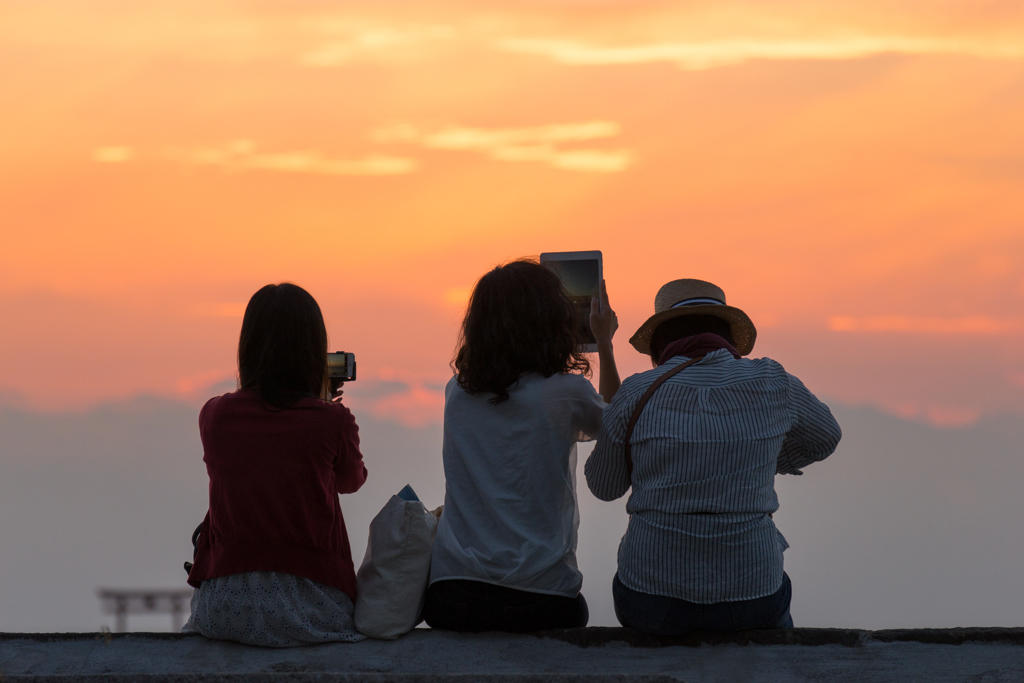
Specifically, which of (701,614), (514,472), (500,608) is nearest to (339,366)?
(514,472)

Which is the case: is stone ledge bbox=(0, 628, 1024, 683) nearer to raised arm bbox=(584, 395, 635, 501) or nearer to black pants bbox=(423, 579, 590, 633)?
black pants bbox=(423, 579, 590, 633)

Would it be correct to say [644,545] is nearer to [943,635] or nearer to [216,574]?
[943,635]

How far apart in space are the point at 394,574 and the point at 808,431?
172 cm

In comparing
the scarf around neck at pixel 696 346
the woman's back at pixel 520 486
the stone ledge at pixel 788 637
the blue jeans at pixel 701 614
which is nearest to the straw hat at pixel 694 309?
the scarf around neck at pixel 696 346

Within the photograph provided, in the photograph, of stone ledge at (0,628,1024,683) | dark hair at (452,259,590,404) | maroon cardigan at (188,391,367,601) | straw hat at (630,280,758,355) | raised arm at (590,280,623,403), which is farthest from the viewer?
raised arm at (590,280,623,403)

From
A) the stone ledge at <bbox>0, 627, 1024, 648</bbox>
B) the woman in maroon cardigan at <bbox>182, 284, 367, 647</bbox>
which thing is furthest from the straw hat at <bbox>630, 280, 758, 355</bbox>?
the woman in maroon cardigan at <bbox>182, 284, 367, 647</bbox>

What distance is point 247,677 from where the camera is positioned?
10.8 feet

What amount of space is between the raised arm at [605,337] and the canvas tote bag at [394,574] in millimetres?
958

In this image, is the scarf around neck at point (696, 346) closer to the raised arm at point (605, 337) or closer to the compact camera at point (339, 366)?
the raised arm at point (605, 337)

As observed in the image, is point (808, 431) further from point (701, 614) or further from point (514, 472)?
point (514, 472)

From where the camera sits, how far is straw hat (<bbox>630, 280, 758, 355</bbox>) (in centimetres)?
415

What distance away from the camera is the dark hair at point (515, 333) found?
12.9ft

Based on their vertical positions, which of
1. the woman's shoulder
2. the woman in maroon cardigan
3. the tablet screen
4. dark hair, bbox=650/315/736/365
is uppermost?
the tablet screen

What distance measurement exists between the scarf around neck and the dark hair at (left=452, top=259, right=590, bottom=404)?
0.35 metres
